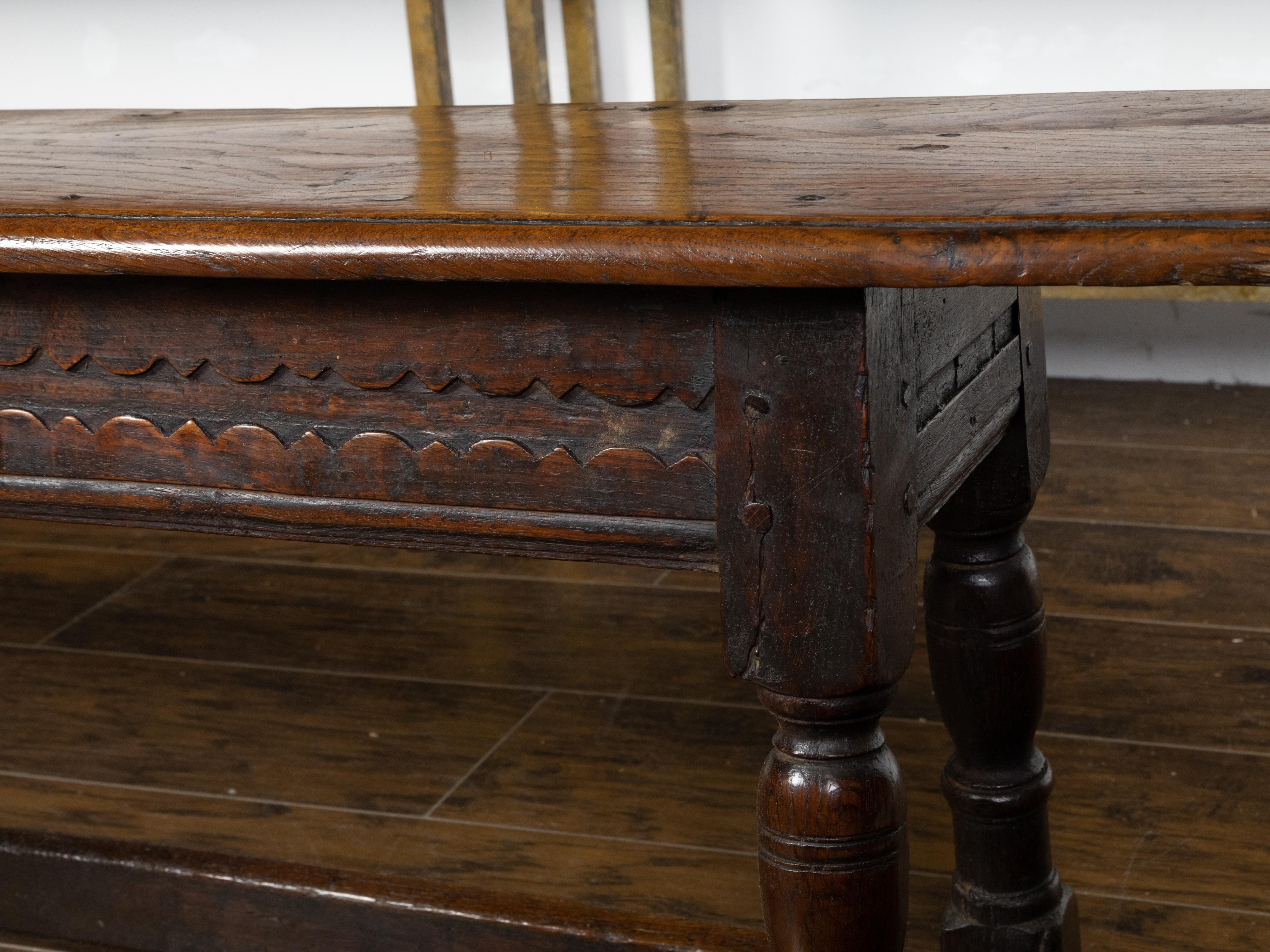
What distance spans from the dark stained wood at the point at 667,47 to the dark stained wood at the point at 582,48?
112mm

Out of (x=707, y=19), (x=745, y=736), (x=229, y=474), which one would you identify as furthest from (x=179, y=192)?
(x=707, y=19)

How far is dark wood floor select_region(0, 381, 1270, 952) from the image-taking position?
1.30m

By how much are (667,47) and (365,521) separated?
213 centimetres

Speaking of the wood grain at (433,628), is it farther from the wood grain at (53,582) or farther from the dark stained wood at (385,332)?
the dark stained wood at (385,332)

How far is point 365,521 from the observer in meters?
0.77

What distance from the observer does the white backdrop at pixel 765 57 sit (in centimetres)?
259

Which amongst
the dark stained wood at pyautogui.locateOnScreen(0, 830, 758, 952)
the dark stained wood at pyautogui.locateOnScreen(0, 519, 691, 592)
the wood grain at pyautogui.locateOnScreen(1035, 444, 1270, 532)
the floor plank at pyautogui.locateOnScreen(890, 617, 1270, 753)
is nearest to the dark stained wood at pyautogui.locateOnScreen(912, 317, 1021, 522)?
the dark stained wood at pyautogui.locateOnScreen(0, 830, 758, 952)

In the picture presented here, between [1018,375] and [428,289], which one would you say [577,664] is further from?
[428,289]

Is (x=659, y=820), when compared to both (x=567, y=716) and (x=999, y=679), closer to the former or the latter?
(x=567, y=716)

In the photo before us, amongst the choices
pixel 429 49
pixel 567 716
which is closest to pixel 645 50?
pixel 429 49

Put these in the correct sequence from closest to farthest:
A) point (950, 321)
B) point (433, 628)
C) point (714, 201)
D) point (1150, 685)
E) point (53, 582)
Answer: point (714, 201)
point (950, 321)
point (1150, 685)
point (433, 628)
point (53, 582)

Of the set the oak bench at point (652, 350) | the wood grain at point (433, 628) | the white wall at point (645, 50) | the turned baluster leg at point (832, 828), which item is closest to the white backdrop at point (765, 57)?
the white wall at point (645, 50)

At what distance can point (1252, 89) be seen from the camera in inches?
38.4

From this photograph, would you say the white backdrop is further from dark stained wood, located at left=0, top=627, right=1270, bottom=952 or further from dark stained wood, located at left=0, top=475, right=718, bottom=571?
dark stained wood, located at left=0, top=475, right=718, bottom=571
